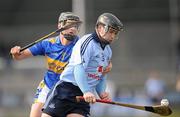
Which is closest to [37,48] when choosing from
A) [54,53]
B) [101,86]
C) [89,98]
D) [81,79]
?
[54,53]

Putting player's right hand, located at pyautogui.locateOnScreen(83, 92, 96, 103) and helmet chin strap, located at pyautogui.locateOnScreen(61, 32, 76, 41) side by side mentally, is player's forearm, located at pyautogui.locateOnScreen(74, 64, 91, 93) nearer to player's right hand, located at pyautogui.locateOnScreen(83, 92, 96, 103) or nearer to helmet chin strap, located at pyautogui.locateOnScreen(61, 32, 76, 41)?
player's right hand, located at pyautogui.locateOnScreen(83, 92, 96, 103)

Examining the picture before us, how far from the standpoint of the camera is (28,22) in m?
35.9

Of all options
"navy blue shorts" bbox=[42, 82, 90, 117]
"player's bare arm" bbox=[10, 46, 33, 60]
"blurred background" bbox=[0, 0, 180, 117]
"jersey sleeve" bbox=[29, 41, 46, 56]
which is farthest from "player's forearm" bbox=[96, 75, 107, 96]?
"blurred background" bbox=[0, 0, 180, 117]

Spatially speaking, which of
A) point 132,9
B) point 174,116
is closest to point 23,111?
point 174,116

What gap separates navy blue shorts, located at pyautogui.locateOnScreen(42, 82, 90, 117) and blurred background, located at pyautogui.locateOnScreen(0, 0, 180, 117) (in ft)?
52.9

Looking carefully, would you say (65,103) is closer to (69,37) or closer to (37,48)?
(69,37)

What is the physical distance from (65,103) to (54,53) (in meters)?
1.13

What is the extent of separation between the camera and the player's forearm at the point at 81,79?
372 inches

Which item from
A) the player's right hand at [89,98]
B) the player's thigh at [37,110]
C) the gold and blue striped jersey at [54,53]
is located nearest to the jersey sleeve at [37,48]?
the gold and blue striped jersey at [54,53]

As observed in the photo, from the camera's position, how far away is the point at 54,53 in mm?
10836

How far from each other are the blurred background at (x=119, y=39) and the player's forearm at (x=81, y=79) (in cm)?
1660

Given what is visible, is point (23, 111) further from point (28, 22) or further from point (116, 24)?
point (116, 24)

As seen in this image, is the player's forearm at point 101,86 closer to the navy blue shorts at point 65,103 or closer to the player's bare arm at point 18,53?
the navy blue shorts at point 65,103

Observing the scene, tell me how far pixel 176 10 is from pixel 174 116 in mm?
13841
